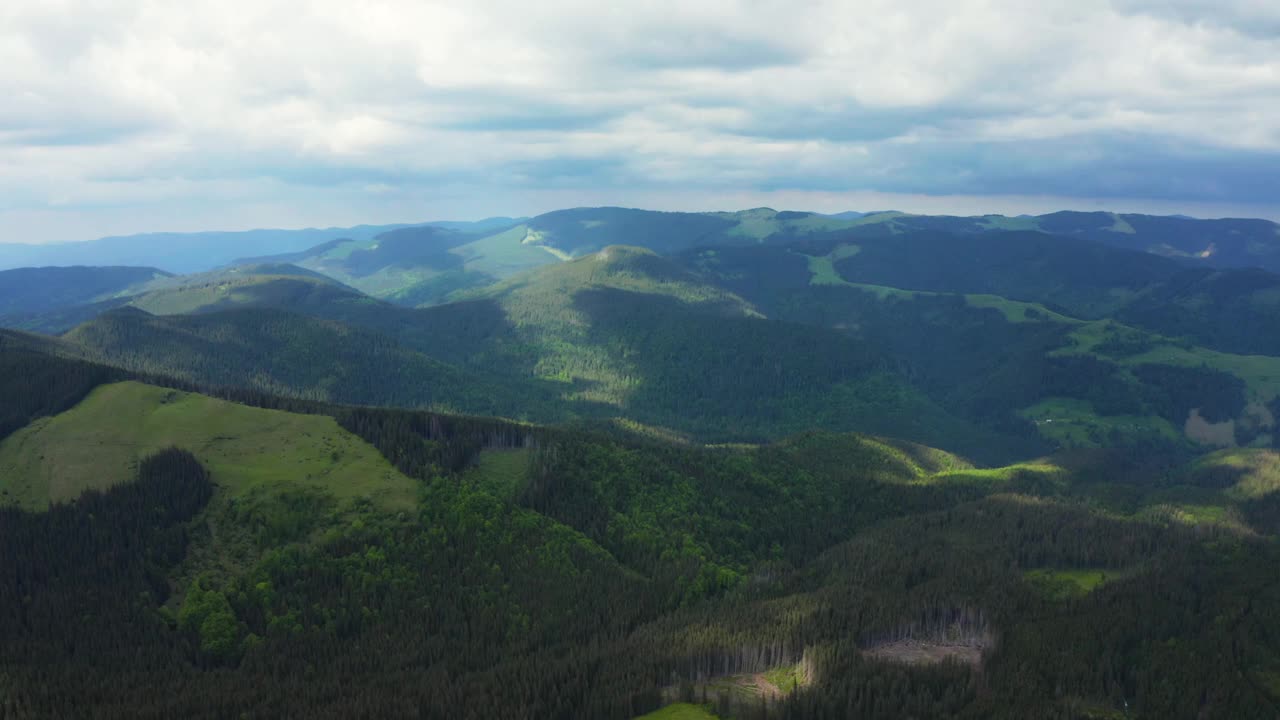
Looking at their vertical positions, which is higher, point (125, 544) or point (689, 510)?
point (125, 544)

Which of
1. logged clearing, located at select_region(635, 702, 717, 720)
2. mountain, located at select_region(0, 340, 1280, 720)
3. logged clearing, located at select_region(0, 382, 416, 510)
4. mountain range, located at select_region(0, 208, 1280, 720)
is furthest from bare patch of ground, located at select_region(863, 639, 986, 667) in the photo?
logged clearing, located at select_region(0, 382, 416, 510)

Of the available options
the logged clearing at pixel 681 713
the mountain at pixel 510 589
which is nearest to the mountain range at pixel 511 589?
the logged clearing at pixel 681 713

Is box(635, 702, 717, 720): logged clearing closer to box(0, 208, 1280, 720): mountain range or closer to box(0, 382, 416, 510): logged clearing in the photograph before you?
box(0, 208, 1280, 720): mountain range

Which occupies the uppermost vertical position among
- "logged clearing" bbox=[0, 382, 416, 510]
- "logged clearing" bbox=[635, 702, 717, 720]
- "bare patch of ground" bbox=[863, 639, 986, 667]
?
"logged clearing" bbox=[0, 382, 416, 510]

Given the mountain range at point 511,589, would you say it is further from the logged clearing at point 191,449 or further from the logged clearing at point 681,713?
the logged clearing at point 191,449

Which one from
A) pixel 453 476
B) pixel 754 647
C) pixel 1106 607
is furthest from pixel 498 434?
pixel 1106 607

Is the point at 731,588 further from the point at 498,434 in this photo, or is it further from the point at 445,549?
the point at 498,434
